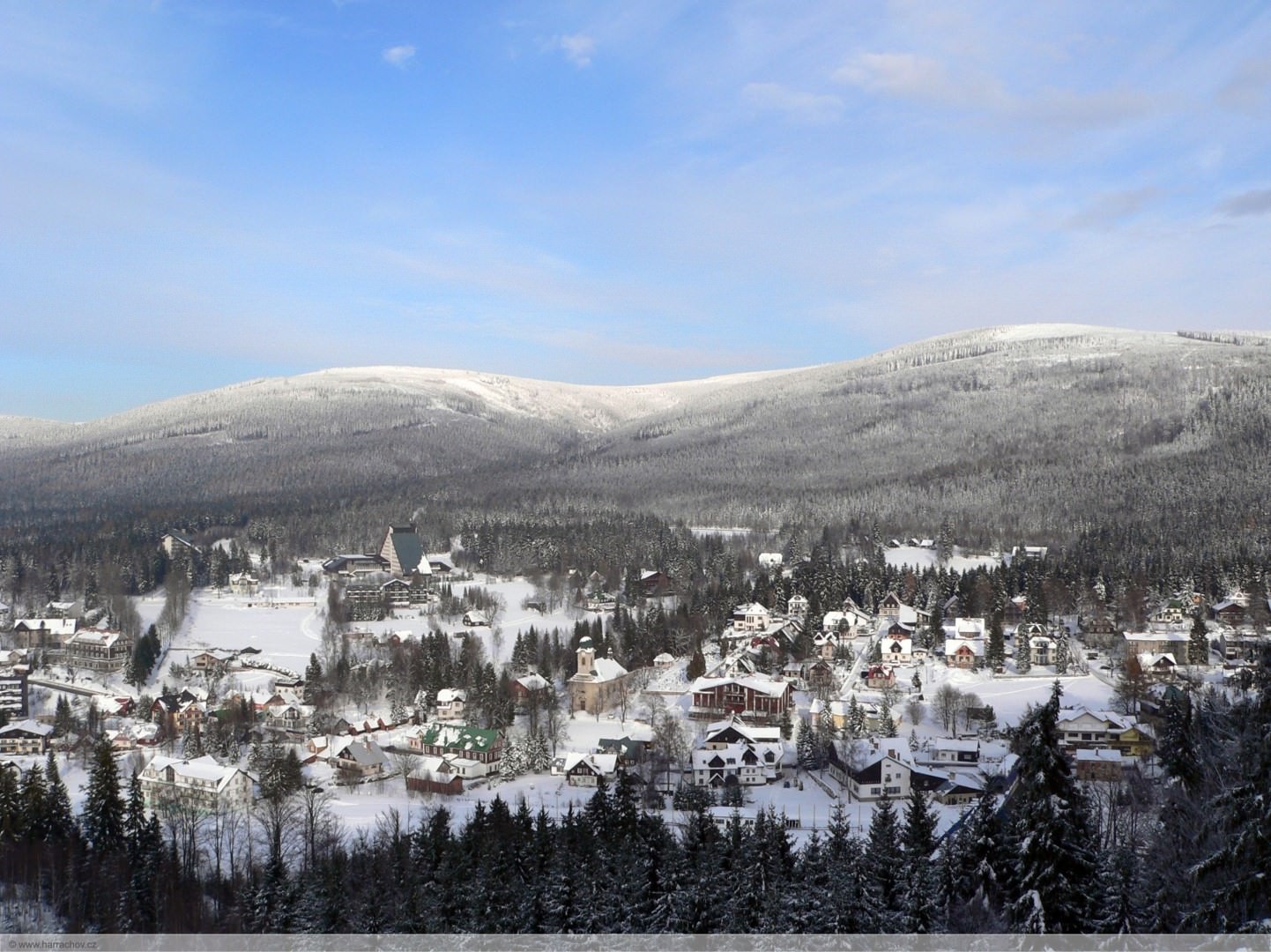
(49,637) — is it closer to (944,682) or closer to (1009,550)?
(944,682)

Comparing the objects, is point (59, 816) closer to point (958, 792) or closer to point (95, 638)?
point (958, 792)

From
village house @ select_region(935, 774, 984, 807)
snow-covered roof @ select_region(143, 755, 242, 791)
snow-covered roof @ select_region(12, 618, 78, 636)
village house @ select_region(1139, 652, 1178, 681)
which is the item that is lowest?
village house @ select_region(935, 774, 984, 807)

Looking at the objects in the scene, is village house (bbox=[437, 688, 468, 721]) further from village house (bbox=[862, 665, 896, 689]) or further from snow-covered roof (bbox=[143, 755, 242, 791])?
village house (bbox=[862, 665, 896, 689])

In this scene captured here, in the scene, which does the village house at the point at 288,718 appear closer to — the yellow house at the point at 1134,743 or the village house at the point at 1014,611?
the yellow house at the point at 1134,743

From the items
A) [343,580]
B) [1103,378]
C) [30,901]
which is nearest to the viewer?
[30,901]

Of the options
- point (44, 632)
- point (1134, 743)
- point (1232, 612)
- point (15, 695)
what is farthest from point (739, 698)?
point (44, 632)

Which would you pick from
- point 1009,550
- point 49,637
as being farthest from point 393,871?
point 1009,550

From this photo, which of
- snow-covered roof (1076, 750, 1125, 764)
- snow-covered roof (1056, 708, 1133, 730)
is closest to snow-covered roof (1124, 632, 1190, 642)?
Result: snow-covered roof (1056, 708, 1133, 730)

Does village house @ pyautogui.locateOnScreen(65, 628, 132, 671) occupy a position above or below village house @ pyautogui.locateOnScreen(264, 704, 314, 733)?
above
